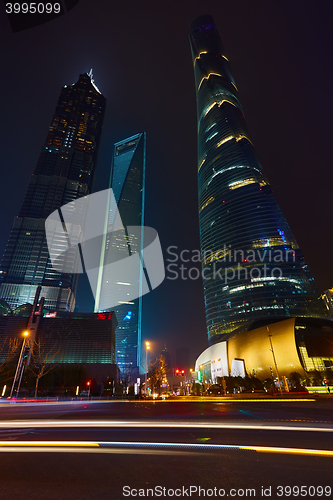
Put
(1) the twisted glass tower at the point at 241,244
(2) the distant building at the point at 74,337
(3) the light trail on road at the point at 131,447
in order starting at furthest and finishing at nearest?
1. (2) the distant building at the point at 74,337
2. (1) the twisted glass tower at the point at 241,244
3. (3) the light trail on road at the point at 131,447

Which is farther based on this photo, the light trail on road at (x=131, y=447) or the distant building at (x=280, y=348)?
the distant building at (x=280, y=348)

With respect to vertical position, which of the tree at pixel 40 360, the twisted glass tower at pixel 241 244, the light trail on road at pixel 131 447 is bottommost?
the light trail on road at pixel 131 447

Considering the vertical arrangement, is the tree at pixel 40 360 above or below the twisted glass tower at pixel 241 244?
below

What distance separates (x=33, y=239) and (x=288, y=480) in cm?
18526

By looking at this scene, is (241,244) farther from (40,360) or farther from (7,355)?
(7,355)

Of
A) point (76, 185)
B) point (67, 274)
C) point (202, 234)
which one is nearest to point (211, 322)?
point (202, 234)

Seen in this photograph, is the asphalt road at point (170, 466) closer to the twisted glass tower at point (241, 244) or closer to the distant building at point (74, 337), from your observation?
the twisted glass tower at point (241, 244)

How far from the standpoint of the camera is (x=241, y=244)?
383 ft

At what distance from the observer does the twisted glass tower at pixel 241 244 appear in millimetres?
106062

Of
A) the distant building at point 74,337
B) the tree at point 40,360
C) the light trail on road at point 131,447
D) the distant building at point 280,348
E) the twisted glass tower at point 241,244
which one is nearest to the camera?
the light trail on road at point 131,447

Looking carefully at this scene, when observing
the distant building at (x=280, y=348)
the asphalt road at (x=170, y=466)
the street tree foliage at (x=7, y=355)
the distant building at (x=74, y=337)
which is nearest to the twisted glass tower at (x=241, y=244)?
the distant building at (x=280, y=348)

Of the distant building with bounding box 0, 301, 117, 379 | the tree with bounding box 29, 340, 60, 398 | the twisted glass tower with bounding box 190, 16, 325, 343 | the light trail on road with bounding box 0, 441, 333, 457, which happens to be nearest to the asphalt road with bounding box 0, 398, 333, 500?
the light trail on road with bounding box 0, 441, 333, 457

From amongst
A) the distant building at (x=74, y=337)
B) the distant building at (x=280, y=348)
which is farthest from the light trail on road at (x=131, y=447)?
the distant building at (x=74, y=337)

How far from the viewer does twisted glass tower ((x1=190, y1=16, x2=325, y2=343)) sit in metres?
106
